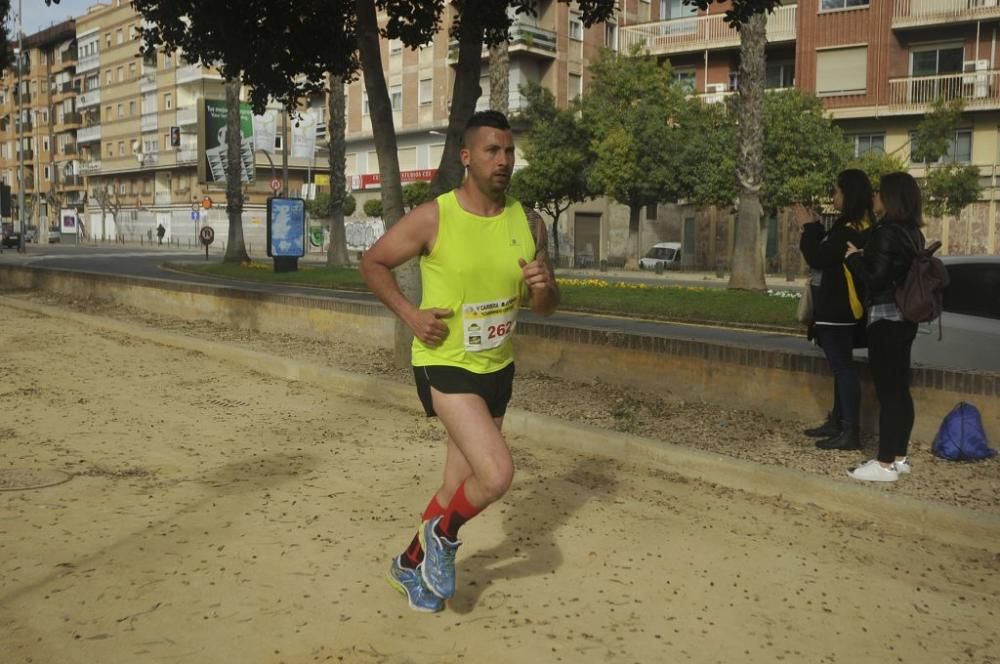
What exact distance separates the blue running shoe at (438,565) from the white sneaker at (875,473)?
9.63ft

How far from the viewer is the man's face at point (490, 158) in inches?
146

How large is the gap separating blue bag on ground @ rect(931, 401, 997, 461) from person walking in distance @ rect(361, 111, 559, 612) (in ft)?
11.7

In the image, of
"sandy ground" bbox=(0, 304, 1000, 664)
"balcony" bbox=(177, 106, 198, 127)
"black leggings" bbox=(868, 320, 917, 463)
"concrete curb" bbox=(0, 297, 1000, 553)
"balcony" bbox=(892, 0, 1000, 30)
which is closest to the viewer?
"sandy ground" bbox=(0, 304, 1000, 664)

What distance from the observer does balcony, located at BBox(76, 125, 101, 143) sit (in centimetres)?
8988

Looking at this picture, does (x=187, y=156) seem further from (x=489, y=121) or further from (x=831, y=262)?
(x=489, y=121)

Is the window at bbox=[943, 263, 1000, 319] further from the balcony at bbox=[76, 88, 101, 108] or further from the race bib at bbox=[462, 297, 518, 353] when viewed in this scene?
the balcony at bbox=[76, 88, 101, 108]

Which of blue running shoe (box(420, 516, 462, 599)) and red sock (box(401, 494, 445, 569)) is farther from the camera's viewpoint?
red sock (box(401, 494, 445, 569))

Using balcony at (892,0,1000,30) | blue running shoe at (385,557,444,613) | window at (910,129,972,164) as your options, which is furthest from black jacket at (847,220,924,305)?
balcony at (892,0,1000,30)

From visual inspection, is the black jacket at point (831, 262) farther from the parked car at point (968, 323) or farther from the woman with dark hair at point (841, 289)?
the parked car at point (968, 323)

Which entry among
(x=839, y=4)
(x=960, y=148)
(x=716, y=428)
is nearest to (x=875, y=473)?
(x=716, y=428)

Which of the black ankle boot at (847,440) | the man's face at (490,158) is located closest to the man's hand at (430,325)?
the man's face at (490,158)

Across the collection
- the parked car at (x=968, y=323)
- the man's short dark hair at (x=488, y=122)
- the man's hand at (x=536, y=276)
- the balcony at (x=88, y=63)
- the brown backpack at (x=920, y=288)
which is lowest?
the parked car at (x=968, y=323)

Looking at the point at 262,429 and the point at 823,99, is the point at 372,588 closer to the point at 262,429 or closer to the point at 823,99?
the point at 262,429

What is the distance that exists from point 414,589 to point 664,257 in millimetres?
40764
